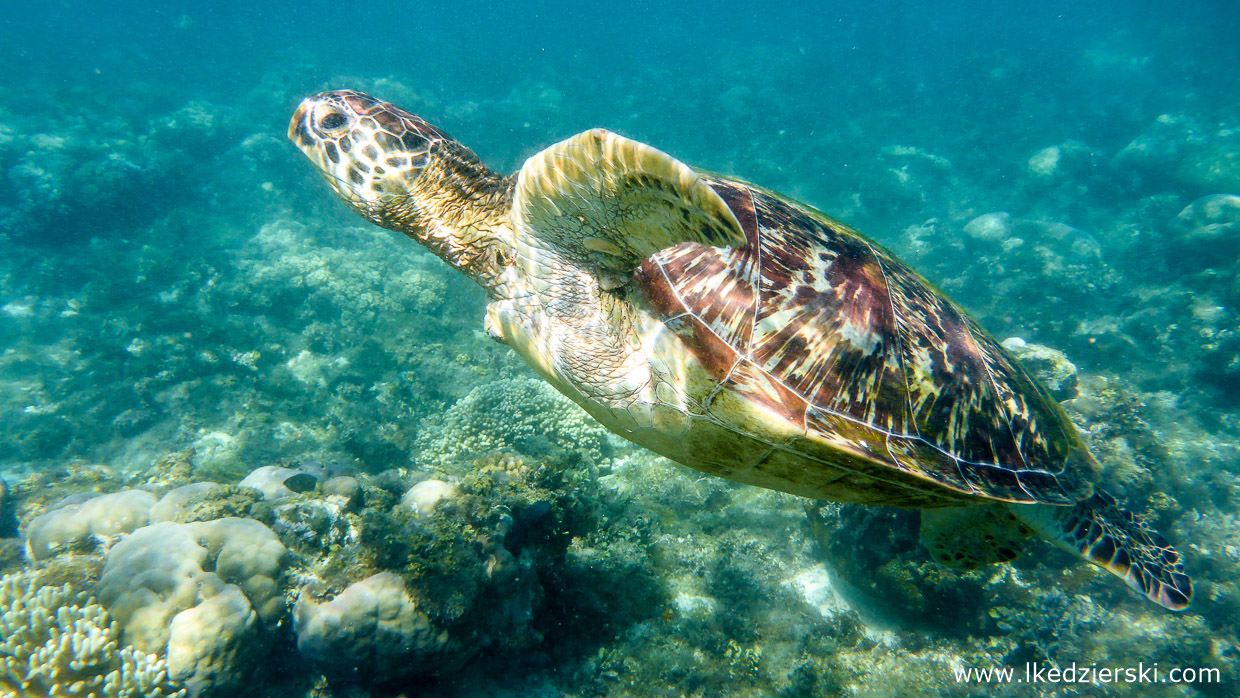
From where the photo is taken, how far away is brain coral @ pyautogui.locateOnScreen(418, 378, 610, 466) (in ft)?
17.0

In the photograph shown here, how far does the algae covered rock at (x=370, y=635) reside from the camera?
2602 millimetres

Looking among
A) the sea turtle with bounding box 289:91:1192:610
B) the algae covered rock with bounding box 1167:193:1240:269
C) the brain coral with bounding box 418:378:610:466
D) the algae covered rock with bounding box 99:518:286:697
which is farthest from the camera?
the algae covered rock with bounding box 1167:193:1240:269

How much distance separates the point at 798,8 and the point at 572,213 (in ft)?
179

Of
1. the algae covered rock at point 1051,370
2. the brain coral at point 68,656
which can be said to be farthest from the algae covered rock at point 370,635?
the algae covered rock at point 1051,370

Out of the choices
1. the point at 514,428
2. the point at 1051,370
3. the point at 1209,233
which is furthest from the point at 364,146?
the point at 1209,233

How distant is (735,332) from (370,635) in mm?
2706

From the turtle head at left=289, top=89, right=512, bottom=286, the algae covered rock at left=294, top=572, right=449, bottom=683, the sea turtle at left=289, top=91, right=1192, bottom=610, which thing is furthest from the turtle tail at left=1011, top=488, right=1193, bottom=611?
the algae covered rock at left=294, top=572, right=449, bottom=683

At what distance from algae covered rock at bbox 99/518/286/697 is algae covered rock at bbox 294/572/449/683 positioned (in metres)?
0.35

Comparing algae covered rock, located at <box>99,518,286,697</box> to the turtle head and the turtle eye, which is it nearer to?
the turtle head

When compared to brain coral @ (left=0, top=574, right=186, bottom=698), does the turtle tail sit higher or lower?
higher

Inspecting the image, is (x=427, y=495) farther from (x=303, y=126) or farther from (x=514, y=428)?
(x=303, y=126)

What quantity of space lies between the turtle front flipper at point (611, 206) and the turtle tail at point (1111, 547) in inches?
101

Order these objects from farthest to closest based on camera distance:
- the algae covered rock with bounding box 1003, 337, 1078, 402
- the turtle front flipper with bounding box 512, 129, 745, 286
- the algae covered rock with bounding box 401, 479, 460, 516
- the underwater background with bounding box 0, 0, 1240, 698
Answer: the algae covered rock with bounding box 1003, 337, 1078, 402, the algae covered rock with bounding box 401, 479, 460, 516, the underwater background with bounding box 0, 0, 1240, 698, the turtle front flipper with bounding box 512, 129, 745, 286

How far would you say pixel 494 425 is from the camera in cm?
530
